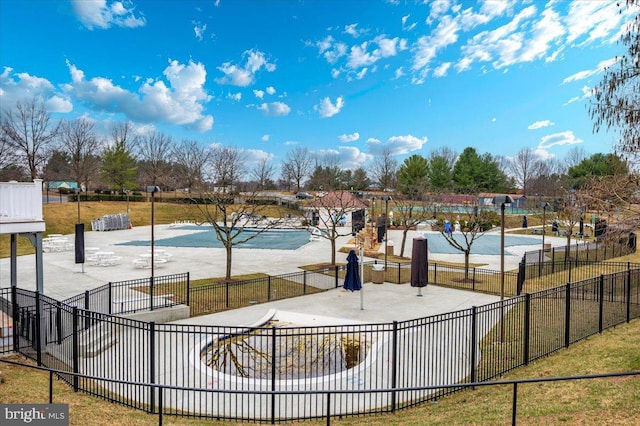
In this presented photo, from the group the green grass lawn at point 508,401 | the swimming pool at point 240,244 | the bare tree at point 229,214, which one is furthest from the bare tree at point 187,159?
the green grass lawn at point 508,401

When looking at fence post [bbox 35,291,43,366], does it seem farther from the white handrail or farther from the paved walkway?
the paved walkway

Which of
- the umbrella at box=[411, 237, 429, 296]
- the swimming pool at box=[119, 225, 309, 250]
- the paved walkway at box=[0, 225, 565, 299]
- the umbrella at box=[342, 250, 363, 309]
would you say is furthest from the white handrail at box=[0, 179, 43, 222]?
the swimming pool at box=[119, 225, 309, 250]

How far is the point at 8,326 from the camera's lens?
1031cm

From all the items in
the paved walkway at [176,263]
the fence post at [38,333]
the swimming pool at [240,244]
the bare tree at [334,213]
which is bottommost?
the paved walkway at [176,263]

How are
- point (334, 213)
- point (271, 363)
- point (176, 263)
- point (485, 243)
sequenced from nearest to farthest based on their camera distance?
point (271, 363)
point (176, 263)
point (485, 243)
point (334, 213)

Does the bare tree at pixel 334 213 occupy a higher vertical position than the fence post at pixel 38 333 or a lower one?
higher

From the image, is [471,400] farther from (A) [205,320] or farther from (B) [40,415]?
(A) [205,320]

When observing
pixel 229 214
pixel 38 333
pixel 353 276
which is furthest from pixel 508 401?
pixel 229 214

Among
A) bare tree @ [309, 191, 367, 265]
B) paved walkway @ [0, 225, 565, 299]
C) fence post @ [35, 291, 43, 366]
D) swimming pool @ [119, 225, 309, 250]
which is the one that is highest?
bare tree @ [309, 191, 367, 265]

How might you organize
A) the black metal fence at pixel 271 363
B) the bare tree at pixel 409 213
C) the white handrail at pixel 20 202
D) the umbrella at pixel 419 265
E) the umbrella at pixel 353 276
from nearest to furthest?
the black metal fence at pixel 271 363 → the white handrail at pixel 20 202 → the umbrella at pixel 353 276 → the umbrella at pixel 419 265 → the bare tree at pixel 409 213

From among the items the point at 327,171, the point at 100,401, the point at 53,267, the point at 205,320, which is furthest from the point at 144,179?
the point at 100,401

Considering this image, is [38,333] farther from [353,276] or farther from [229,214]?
[229,214]

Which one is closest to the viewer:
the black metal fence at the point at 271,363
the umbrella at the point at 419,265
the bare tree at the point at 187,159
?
the black metal fence at the point at 271,363

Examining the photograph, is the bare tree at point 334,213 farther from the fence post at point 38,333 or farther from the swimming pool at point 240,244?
the fence post at point 38,333
